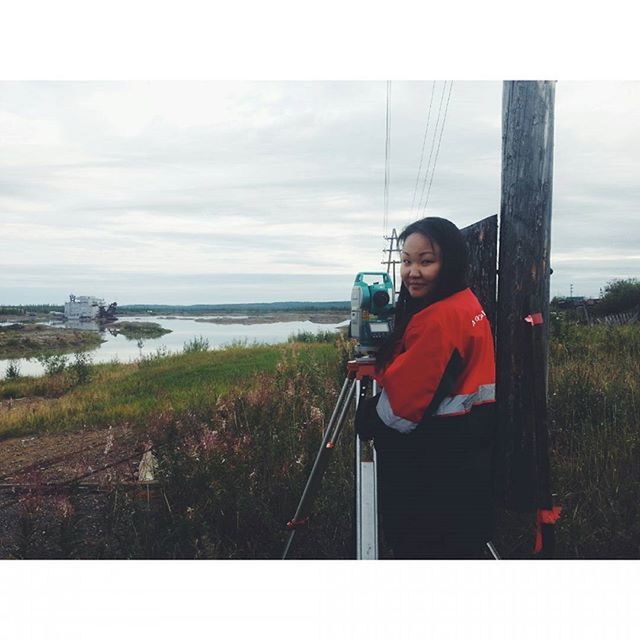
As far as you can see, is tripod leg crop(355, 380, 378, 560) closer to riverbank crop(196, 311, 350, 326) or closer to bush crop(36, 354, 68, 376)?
riverbank crop(196, 311, 350, 326)

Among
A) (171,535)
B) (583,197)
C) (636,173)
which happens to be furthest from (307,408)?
(636,173)

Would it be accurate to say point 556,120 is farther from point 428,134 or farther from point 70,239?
point 70,239

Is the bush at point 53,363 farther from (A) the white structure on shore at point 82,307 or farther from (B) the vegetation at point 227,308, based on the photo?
(B) the vegetation at point 227,308

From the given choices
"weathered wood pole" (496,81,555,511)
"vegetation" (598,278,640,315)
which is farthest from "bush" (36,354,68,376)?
"vegetation" (598,278,640,315)

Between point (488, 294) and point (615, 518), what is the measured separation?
1.22m

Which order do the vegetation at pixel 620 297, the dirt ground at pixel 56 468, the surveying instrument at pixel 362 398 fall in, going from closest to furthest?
1. the surveying instrument at pixel 362 398
2. the dirt ground at pixel 56 468
3. the vegetation at pixel 620 297

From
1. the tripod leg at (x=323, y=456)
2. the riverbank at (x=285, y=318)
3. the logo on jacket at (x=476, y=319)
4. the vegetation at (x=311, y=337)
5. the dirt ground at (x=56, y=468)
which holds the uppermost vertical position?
the logo on jacket at (x=476, y=319)

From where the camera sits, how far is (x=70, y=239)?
9.42ft

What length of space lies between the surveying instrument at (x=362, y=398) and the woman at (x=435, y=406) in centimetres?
6

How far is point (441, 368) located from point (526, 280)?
917 millimetres

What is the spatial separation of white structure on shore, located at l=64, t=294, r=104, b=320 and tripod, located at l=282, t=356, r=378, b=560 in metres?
1.81

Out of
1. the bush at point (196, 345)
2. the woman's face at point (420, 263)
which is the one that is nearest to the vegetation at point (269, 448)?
the bush at point (196, 345)

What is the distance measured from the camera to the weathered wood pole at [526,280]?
7.39ft

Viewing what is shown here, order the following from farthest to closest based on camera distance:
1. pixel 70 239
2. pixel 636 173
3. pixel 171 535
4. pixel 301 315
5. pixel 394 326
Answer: pixel 301 315 → pixel 70 239 → pixel 636 173 → pixel 171 535 → pixel 394 326
